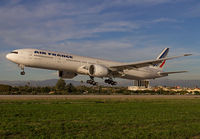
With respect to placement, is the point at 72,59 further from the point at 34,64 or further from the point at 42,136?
the point at 42,136

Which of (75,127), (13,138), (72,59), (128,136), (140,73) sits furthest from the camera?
(140,73)

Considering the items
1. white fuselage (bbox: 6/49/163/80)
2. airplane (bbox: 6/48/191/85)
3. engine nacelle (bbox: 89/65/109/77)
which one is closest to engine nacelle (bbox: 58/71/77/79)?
airplane (bbox: 6/48/191/85)

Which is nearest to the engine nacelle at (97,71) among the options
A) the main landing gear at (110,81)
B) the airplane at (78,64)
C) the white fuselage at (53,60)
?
the airplane at (78,64)

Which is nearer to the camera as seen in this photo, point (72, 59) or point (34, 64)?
point (34, 64)

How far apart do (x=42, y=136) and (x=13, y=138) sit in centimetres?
117

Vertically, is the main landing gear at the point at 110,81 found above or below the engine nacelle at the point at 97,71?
below

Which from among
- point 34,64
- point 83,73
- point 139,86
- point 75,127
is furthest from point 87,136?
point 139,86

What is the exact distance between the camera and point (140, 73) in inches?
2117

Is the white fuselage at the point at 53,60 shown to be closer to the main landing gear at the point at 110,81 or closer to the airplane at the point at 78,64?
Answer: the airplane at the point at 78,64

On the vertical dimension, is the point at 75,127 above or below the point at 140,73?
below

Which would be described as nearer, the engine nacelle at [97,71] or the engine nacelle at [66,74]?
the engine nacelle at [97,71]

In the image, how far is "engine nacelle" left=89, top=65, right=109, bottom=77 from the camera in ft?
144

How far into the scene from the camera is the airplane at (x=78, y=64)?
38875 mm

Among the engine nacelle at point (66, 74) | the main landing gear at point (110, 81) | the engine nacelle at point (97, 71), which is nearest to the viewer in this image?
the engine nacelle at point (97, 71)
